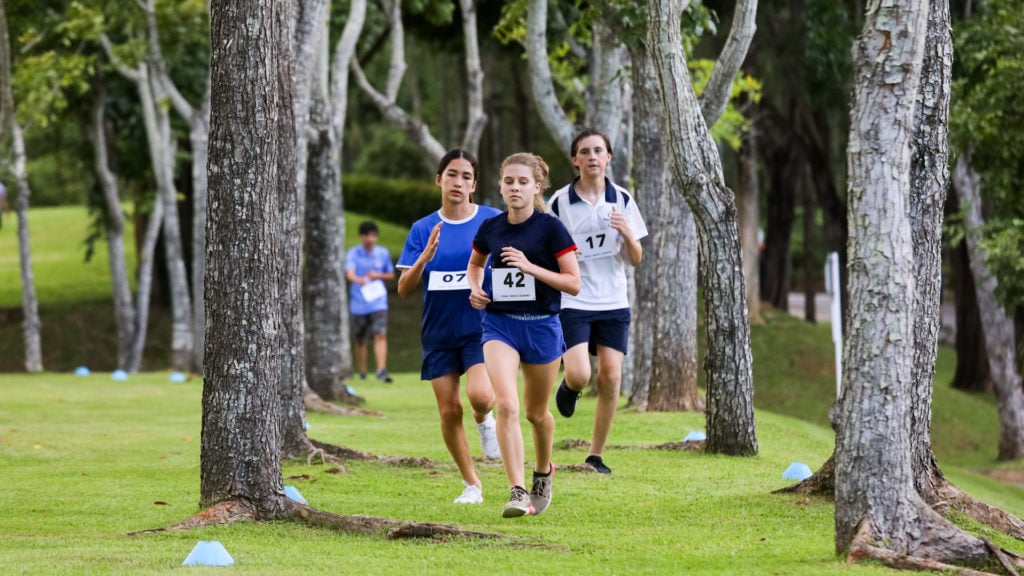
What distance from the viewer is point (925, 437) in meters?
7.75

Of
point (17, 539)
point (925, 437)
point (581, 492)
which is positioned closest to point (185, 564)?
point (17, 539)

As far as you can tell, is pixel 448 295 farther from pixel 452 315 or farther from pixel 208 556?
pixel 208 556

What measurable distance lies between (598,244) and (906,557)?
3.87 m

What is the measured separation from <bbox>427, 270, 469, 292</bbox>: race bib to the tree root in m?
3.05

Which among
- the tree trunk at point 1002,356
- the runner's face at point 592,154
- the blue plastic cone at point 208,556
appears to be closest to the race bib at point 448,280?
the runner's face at point 592,154

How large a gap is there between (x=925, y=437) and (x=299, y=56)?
7620mm

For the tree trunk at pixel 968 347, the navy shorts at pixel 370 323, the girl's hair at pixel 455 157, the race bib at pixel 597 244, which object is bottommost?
the tree trunk at pixel 968 347

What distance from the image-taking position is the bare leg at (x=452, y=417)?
852 cm

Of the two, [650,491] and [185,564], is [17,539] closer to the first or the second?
[185,564]

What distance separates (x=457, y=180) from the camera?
334 inches

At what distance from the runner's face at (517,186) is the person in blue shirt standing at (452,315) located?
60 centimetres

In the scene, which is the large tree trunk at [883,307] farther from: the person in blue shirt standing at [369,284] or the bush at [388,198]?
the bush at [388,198]

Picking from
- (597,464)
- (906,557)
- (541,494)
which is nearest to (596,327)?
(597,464)

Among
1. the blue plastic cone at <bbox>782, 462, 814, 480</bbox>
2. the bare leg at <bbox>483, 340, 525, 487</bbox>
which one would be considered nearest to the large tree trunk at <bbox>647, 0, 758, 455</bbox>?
the blue plastic cone at <bbox>782, 462, 814, 480</bbox>
